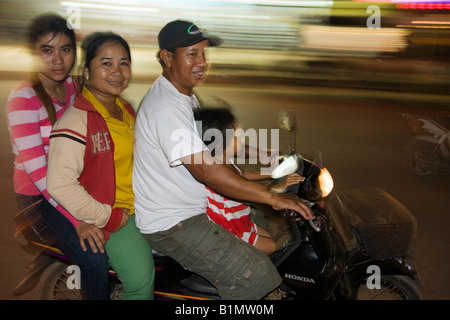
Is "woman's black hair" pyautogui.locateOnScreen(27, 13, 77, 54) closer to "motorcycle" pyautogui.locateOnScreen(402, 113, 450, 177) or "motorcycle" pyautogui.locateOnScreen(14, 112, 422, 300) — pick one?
"motorcycle" pyautogui.locateOnScreen(14, 112, 422, 300)

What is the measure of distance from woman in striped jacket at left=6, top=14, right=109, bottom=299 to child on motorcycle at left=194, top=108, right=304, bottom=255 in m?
0.72

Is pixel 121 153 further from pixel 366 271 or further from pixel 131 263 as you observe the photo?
pixel 366 271

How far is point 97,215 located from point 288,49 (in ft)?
56.9

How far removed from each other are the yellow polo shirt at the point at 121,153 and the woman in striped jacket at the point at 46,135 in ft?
0.83

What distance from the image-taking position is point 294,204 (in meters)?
1.99

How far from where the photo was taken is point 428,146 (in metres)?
5.68

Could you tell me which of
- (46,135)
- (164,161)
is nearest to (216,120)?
(164,161)

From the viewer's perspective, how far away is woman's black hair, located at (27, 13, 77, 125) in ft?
7.72

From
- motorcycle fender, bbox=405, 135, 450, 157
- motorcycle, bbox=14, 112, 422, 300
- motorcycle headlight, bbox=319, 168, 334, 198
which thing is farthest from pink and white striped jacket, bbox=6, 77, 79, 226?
motorcycle fender, bbox=405, 135, 450, 157

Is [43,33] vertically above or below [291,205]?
above

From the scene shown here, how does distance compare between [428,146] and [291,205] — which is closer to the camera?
[291,205]

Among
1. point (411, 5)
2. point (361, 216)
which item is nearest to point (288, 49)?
point (411, 5)

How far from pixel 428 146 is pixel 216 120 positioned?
463cm
